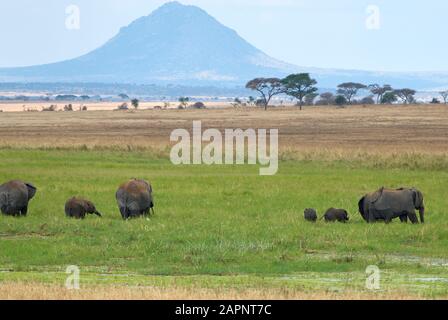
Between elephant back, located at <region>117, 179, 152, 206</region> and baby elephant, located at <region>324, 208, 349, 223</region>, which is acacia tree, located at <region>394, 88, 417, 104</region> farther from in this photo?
elephant back, located at <region>117, 179, 152, 206</region>

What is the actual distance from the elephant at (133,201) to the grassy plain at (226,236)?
561mm

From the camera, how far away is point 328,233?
22.9m

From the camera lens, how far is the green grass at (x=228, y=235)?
1866 centimetres

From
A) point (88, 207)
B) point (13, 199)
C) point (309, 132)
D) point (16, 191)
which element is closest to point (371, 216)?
point (88, 207)

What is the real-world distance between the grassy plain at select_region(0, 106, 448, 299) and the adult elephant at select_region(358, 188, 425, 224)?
586 millimetres

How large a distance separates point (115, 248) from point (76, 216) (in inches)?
208

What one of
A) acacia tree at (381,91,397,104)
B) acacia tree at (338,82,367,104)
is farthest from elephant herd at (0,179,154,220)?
acacia tree at (338,82,367,104)

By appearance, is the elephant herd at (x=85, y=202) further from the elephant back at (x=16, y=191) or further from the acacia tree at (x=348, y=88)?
the acacia tree at (x=348, y=88)

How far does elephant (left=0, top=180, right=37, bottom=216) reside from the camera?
26.1 metres

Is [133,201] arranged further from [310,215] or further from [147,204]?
[310,215]

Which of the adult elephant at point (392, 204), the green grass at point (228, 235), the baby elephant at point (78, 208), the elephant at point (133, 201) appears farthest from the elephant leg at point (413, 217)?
the baby elephant at point (78, 208)
